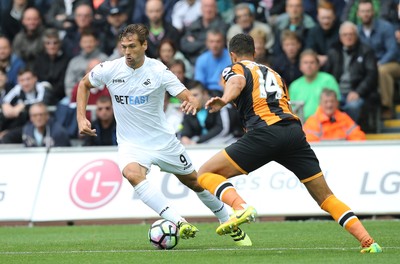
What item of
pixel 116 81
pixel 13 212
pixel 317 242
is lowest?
pixel 13 212

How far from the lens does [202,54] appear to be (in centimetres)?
1850

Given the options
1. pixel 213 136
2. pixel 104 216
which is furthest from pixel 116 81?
pixel 213 136

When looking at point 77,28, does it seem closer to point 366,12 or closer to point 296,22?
point 296,22

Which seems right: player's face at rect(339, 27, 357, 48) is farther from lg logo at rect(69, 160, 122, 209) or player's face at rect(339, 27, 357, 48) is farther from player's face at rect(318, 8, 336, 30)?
lg logo at rect(69, 160, 122, 209)

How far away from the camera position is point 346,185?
15.1 metres

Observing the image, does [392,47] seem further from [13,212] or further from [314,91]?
[13,212]

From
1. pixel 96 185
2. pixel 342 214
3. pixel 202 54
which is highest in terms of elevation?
pixel 342 214

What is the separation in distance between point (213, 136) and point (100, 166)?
2.17 metres

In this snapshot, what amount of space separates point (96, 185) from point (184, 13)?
5.49 m

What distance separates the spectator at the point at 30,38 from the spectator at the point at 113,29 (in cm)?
128

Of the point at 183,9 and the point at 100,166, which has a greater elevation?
the point at 183,9

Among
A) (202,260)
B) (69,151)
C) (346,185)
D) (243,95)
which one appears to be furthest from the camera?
(69,151)

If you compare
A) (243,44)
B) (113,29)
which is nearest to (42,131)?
(113,29)

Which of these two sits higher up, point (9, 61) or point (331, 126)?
point (9, 61)
